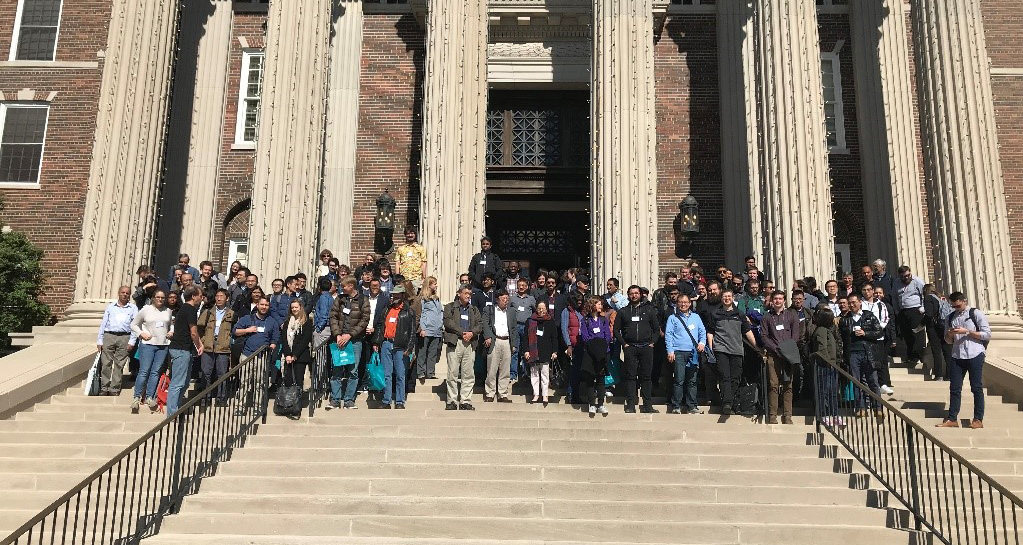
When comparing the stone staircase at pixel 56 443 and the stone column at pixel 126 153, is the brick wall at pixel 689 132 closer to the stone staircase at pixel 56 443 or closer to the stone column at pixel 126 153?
the stone column at pixel 126 153

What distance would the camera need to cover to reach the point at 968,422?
1073 cm

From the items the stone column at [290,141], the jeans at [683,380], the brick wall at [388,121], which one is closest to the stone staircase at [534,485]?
the jeans at [683,380]

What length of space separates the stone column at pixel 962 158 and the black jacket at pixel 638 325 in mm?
7241

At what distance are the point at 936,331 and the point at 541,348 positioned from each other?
631 cm

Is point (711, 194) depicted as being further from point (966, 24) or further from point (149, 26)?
point (149, 26)

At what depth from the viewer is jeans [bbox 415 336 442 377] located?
1232cm

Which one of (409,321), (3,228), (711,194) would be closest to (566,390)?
(409,321)

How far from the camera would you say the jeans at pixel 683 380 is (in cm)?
1098

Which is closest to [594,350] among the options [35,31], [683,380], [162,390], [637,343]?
[637,343]

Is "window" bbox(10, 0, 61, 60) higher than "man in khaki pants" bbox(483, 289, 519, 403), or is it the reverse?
"window" bbox(10, 0, 61, 60)

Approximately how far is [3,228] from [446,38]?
12.0 meters

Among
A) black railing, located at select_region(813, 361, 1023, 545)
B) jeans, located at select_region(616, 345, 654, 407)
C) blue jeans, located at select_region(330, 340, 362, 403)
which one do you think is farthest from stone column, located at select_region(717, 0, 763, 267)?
blue jeans, located at select_region(330, 340, 362, 403)

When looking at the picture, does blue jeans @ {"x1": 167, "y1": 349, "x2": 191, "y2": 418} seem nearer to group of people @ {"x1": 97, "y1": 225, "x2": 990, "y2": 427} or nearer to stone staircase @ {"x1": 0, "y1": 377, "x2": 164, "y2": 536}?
group of people @ {"x1": 97, "y1": 225, "x2": 990, "y2": 427}

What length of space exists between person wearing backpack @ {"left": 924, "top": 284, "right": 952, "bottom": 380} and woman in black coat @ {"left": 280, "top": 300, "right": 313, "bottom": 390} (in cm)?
944
